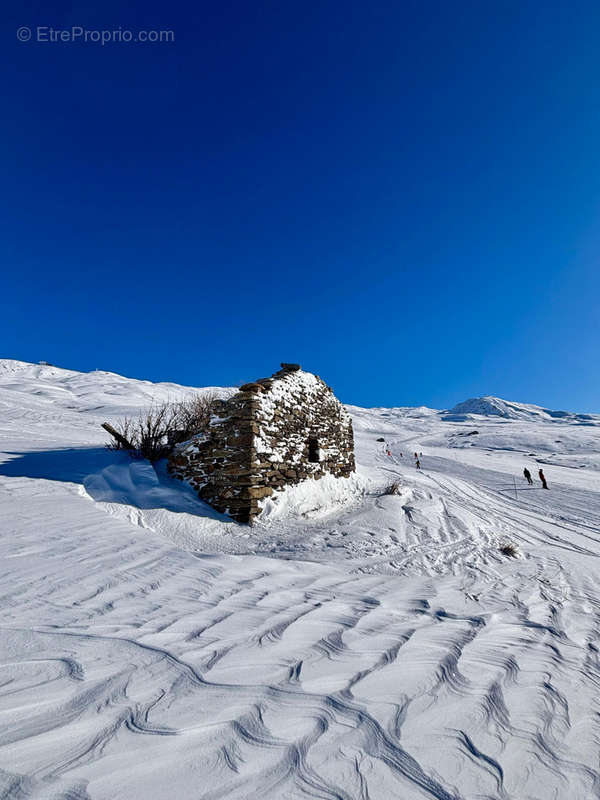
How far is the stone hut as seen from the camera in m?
6.48

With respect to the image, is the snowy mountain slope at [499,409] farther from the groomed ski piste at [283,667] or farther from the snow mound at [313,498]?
the groomed ski piste at [283,667]

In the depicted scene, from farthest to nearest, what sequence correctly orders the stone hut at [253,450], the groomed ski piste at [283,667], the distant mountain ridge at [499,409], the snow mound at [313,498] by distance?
the distant mountain ridge at [499,409] < the snow mound at [313,498] < the stone hut at [253,450] < the groomed ski piste at [283,667]

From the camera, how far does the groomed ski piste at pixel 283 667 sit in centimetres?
122

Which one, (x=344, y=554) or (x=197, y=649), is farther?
(x=344, y=554)

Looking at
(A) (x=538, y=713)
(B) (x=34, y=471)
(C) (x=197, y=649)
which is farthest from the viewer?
→ (B) (x=34, y=471)

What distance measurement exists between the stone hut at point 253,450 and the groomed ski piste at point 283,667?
140cm

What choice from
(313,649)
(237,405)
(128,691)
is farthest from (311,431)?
(128,691)

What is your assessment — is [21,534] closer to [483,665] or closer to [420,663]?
[420,663]

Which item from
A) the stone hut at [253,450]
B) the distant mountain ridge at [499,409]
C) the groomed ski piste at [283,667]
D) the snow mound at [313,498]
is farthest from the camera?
the distant mountain ridge at [499,409]

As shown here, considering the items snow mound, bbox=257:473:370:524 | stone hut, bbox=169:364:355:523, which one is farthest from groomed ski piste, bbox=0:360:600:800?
snow mound, bbox=257:473:370:524

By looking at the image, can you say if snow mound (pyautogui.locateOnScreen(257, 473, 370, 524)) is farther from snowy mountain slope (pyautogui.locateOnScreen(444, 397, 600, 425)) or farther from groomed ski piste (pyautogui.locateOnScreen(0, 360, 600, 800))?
snowy mountain slope (pyautogui.locateOnScreen(444, 397, 600, 425))

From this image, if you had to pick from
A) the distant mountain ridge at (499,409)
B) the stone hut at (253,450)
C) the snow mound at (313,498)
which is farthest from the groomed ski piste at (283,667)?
the distant mountain ridge at (499,409)

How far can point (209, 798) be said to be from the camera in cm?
110

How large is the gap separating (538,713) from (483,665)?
0.39 meters
